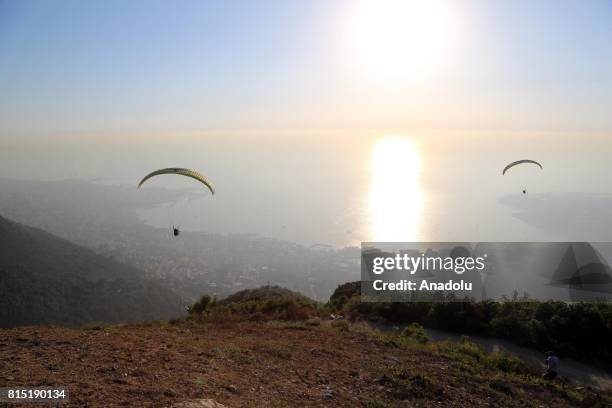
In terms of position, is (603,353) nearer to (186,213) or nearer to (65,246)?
(65,246)

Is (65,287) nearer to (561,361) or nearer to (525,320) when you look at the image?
(525,320)

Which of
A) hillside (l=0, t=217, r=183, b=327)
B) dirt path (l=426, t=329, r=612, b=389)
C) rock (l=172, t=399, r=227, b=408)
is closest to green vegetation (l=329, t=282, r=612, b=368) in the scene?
dirt path (l=426, t=329, r=612, b=389)

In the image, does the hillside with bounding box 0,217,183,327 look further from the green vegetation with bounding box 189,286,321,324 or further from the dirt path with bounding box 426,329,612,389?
the dirt path with bounding box 426,329,612,389

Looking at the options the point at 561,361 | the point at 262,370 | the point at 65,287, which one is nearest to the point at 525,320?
the point at 561,361

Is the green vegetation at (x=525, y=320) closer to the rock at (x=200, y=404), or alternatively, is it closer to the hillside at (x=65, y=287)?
the rock at (x=200, y=404)

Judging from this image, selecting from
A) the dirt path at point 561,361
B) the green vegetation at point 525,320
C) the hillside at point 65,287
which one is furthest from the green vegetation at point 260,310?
the hillside at point 65,287

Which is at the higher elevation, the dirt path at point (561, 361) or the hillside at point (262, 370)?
the hillside at point (262, 370)
